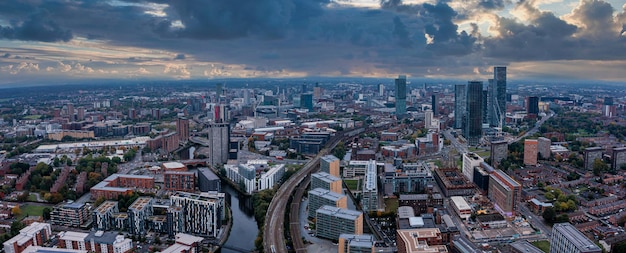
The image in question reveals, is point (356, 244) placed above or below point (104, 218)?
above

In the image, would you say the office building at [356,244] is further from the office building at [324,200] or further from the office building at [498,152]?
the office building at [498,152]

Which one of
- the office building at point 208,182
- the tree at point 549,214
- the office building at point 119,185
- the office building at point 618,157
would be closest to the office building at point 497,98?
the office building at point 618,157

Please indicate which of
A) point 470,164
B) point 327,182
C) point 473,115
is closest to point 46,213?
point 327,182

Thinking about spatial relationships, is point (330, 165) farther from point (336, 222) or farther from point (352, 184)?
point (336, 222)

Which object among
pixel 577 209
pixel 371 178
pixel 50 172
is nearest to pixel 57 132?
pixel 50 172

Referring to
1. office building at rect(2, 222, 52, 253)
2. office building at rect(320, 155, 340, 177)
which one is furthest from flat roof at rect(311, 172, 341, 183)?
office building at rect(2, 222, 52, 253)

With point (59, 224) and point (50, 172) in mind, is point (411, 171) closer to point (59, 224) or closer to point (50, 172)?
point (59, 224)
